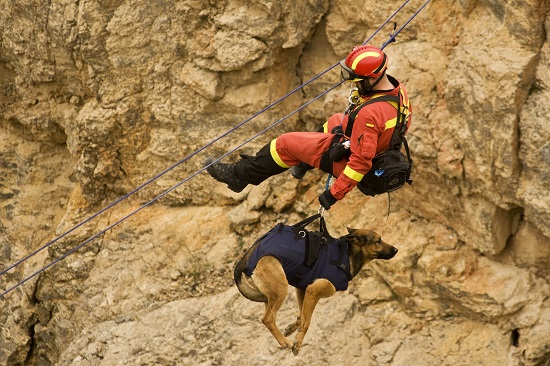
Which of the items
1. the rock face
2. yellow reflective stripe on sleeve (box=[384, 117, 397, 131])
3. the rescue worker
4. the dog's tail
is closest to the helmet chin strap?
the rescue worker

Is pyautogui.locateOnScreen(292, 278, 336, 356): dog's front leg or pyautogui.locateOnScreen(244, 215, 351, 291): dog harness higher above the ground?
pyautogui.locateOnScreen(244, 215, 351, 291): dog harness

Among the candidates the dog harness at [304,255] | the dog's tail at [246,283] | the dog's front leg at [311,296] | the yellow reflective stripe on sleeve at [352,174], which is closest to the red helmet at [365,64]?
the yellow reflective stripe on sleeve at [352,174]

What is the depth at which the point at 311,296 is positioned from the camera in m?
9.42

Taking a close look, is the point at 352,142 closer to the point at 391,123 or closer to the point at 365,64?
the point at 391,123

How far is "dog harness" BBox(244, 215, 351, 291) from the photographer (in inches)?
364

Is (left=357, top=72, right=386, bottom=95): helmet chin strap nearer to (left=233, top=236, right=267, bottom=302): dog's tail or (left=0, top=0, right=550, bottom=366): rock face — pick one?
(left=233, top=236, right=267, bottom=302): dog's tail

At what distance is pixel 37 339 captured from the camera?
1455 cm

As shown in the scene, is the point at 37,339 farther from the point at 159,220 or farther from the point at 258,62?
the point at 258,62

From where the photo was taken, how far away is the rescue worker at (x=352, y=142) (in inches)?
355

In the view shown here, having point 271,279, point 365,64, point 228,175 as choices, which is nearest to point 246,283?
point 271,279

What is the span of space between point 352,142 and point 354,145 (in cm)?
5

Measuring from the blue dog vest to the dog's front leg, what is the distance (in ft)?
0.16

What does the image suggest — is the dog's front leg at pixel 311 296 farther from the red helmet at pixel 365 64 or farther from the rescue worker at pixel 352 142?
the red helmet at pixel 365 64

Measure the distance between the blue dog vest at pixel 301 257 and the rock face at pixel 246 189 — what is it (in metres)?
1.74
